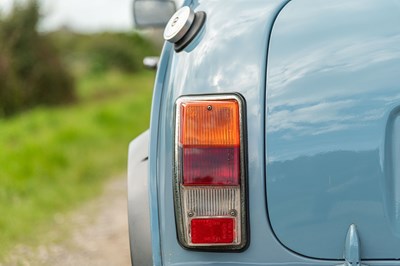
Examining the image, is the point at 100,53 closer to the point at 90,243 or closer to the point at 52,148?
the point at 52,148

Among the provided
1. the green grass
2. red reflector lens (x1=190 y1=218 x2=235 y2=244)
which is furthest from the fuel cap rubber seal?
the green grass

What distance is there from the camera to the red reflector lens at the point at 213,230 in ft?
7.53

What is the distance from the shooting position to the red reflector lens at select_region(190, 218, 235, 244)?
7.53 ft

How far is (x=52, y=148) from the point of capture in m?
9.23

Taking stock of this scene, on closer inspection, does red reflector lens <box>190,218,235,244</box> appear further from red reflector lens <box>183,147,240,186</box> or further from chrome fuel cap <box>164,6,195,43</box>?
chrome fuel cap <box>164,6,195,43</box>

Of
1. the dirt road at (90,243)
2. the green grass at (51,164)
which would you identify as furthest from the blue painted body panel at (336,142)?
the green grass at (51,164)

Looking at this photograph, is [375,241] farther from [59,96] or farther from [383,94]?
[59,96]

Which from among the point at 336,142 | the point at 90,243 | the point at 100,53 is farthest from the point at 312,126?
the point at 100,53

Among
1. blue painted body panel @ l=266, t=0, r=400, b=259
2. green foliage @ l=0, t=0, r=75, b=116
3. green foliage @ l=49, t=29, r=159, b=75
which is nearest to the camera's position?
blue painted body panel @ l=266, t=0, r=400, b=259

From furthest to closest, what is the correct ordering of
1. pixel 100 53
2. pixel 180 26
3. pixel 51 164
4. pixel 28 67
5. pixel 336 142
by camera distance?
pixel 100 53
pixel 28 67
pixel 51 164
pixel 180 26
pixel 336 142

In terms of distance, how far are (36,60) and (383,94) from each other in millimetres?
17145

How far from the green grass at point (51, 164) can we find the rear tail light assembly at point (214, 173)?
326cm

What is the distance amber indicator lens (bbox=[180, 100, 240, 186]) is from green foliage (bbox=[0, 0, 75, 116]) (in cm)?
1390

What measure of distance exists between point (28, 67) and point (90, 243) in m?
13.5
